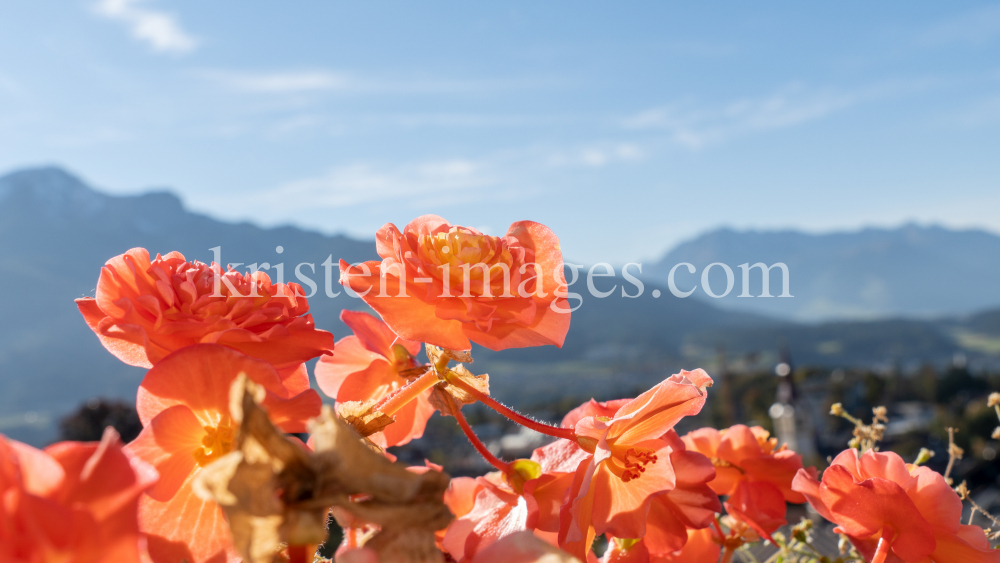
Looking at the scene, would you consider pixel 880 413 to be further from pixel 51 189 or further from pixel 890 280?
pixel 890 280

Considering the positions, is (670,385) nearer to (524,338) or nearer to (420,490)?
(524,338)

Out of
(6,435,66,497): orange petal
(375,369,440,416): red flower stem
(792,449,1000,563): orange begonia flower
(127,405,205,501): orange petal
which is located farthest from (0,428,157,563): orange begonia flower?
(792,449,1000,563): orange begonia flower

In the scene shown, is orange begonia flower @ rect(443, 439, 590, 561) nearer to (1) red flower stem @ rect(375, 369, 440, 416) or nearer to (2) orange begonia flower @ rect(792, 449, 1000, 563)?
(1) red flower stem @ rect(375, 369, 440, 416)

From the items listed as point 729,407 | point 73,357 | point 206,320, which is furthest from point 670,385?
point 73,357

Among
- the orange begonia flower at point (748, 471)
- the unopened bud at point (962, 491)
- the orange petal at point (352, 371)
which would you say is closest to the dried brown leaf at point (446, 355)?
the orange petal at point (352, 371)

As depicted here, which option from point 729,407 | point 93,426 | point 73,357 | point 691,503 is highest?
point 691,503

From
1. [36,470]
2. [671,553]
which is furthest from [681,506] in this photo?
[36,470]
